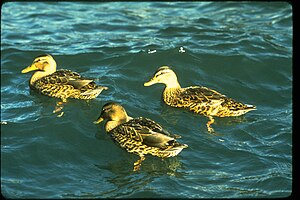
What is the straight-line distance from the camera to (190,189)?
838cm

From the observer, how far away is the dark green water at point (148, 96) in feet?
28.3

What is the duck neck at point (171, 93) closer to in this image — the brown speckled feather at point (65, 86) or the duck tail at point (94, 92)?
the duck tail at point (94, 92)

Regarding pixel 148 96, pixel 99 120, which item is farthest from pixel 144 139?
pixel 148 96

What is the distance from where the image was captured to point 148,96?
1202 centimetres

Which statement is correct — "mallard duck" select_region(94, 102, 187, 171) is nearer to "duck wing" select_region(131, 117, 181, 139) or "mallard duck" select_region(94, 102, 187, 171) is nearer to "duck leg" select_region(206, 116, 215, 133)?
"duck wing" select_region(131, 117, 181, 139)

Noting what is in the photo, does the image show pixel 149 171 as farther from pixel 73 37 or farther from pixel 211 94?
pixel 73 37

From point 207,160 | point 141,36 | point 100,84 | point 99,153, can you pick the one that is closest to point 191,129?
point 207,160

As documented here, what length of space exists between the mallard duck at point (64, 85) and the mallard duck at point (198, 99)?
3.67ft

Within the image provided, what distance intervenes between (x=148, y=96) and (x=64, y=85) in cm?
171

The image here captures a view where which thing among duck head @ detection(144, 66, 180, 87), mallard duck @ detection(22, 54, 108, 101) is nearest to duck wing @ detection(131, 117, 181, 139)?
mallard duck @ detection(22, 54, 108, 101)

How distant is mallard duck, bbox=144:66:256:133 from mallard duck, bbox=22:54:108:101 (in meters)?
1.12

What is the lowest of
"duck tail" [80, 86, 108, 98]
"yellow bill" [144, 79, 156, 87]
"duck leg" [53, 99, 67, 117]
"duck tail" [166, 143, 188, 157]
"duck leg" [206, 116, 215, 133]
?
"duck leg" [206, 116, 215, 133]

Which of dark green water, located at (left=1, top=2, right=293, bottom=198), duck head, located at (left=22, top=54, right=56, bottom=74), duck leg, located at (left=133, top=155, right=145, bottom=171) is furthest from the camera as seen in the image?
duck head, located at (left=22, top=54, right=56, bottom=74)

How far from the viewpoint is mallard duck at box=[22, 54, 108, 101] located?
11469 millimetres
